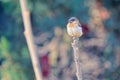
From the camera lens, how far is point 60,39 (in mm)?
2402

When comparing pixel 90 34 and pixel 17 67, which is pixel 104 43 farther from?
pixel 17 67

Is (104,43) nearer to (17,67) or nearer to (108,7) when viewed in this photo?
(108,7)

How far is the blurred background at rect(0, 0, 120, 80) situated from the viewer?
2340mm

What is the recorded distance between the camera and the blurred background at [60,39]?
2.34m

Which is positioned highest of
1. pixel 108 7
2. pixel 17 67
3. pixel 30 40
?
pixel 108 7

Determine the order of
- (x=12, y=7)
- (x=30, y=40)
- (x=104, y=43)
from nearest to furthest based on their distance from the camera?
(x=30, y=40) → (x=12, y=7) → (x=104, y=43)

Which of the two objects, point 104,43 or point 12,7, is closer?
point 12,7

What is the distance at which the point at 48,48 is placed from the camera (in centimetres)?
240

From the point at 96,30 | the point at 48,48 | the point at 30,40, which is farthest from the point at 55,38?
the point at 30,40

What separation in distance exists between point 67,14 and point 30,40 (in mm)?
906

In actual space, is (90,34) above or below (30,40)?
above

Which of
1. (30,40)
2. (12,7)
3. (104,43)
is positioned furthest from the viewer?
(104,43)

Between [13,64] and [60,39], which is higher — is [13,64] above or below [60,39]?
below

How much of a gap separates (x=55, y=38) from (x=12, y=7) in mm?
308
